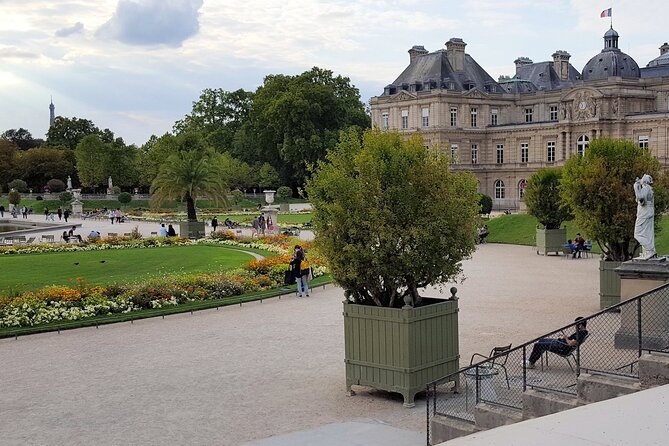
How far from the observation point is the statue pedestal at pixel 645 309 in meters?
11.4

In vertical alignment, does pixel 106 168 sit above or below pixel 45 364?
above

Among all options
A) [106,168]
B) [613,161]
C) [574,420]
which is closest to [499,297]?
[613,161]

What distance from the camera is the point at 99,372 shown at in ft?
50.0

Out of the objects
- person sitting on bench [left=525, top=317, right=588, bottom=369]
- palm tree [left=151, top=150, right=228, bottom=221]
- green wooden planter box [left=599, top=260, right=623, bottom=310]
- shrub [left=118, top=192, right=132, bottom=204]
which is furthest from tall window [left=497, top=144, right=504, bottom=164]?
person sitting on bench [left=525, top=317, right=588, bottom=369]

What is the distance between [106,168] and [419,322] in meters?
88.9

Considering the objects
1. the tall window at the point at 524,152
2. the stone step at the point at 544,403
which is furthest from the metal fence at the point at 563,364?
the tall window at the point at 524,152

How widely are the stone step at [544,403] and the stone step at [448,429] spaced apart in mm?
696

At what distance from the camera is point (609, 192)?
20.9 metres

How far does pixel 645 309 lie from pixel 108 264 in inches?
916

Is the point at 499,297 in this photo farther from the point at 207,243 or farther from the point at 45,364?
the point at 207,243

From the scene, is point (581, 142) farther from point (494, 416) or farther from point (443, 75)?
point (494, 416)

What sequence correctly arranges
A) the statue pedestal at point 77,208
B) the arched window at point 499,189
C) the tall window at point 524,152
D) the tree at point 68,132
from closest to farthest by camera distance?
the statue pedestal at point 77,208
the tall window at point 524,152
the arched window at point 499,189
the tree at point 68,132

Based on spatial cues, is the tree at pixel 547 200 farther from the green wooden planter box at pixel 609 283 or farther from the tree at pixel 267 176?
the tree at pixel 267 176

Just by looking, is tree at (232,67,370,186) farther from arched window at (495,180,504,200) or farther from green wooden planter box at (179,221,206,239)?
green wooden planter box at (179,221,206,239)
